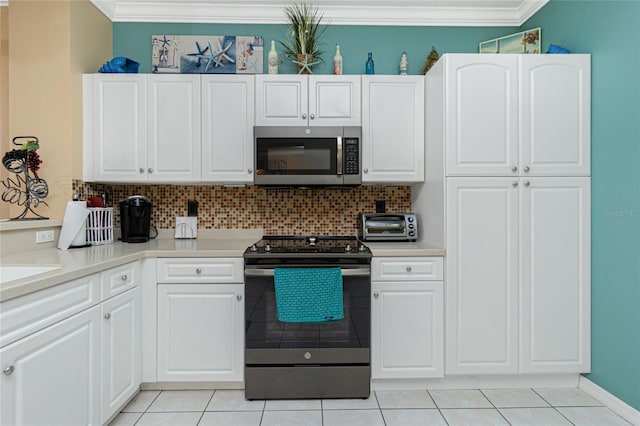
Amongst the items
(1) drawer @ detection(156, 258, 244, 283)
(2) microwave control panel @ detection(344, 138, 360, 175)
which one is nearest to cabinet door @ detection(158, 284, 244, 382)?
(1) drawer @ detection(156, 258, 244, 283)

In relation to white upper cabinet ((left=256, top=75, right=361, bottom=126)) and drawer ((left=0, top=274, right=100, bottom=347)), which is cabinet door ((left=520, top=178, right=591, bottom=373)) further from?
drawer ((left=0, top=274, right=100, bottom=347))

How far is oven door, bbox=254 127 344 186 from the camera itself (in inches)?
101

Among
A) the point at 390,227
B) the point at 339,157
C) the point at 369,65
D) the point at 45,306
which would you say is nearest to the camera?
the point at 45,306

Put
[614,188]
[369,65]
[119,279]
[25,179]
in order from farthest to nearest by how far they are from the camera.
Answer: [369,65] → [25,179] → [614,188] → [119,279]

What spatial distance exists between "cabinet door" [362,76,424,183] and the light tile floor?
55.2 inches

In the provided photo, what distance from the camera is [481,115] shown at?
2314mm

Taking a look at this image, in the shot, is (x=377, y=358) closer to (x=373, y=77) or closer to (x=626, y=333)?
(x=626, y=333)

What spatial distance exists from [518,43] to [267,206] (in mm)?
2102

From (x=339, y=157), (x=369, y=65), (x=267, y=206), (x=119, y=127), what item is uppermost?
(x=369, y=65)

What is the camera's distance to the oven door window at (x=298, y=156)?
256 cm

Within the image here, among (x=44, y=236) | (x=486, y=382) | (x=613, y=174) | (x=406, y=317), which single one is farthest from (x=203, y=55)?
(x=486, y=382)

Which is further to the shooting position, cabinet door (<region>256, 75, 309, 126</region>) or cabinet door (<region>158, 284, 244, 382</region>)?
cabinet door (<region>256, 75, 309, 126</region>)

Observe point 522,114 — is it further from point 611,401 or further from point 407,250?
point 611,401

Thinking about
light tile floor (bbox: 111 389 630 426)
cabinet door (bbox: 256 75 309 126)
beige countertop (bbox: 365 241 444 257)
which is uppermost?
cabinet door (bbox: 256 75 309 126)
